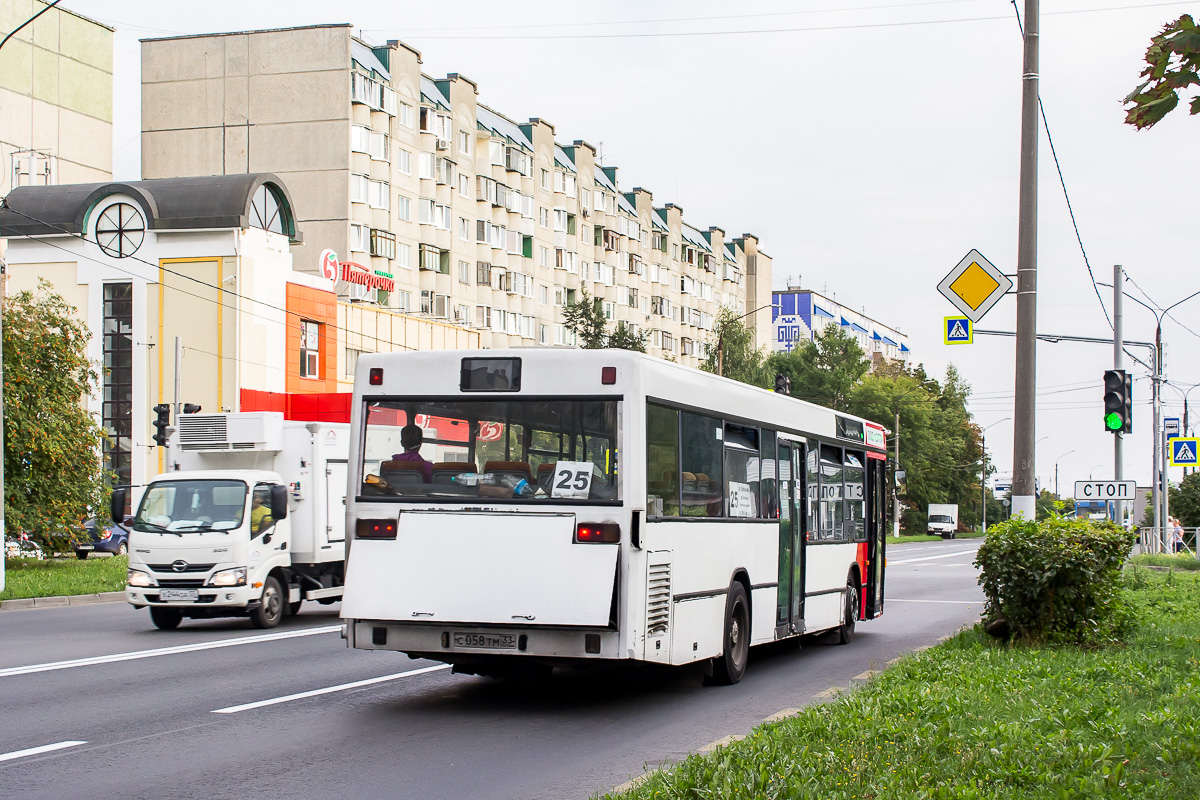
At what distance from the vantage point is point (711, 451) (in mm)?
11859

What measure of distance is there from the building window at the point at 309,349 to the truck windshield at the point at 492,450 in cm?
4008

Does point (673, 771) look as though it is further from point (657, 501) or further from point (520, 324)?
point (520, 324)

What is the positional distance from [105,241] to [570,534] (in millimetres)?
41987

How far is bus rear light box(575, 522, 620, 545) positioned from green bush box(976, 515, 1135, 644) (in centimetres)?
467

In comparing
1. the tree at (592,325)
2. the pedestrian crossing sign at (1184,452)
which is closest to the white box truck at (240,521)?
the pedestrian crossing sign at (1184,452)

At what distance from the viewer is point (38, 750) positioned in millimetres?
8484

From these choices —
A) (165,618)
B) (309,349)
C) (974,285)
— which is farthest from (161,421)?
(309,349)

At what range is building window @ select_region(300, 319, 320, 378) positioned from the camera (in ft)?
163

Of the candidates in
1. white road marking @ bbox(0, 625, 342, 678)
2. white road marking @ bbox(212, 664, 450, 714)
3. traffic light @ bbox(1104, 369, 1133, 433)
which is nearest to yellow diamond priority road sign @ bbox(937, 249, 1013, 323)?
white road marking @ bbox(212, 664, 450, 714)

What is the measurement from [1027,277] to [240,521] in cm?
1012

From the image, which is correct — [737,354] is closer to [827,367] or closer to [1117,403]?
[827,367]

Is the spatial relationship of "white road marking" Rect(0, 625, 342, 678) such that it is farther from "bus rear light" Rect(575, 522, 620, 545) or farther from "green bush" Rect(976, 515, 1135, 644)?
"green bush" Rect(976, 515, 1135, 644)

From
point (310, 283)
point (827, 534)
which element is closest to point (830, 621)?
point (827, 534)

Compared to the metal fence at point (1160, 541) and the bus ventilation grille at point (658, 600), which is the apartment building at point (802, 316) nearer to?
the metal fence at point (1160, 541)
